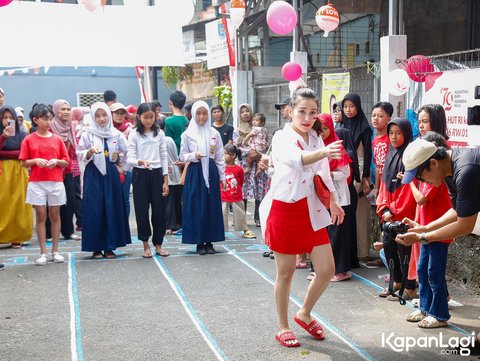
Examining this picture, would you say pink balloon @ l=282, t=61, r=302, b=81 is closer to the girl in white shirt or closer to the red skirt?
the girl in white shirt

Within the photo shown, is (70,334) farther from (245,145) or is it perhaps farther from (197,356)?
(245,145)

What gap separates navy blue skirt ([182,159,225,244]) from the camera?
7.65 meters

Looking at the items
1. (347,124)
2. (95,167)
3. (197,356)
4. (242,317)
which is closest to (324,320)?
(242,317)

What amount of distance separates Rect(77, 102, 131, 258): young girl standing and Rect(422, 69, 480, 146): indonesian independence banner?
148 inches

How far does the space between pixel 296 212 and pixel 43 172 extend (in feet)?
12.5

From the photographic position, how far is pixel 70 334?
4.80m

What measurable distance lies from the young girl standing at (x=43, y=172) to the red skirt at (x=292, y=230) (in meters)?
3.57

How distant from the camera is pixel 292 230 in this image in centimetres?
446

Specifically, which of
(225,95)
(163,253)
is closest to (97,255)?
(163,253)

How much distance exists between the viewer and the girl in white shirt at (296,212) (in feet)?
14.6

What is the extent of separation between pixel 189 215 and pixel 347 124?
7.50ft

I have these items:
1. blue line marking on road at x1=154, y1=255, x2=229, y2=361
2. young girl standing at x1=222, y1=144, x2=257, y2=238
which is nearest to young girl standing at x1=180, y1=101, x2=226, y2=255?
blue line marking on road at x1=154, y1=255, x2=229, y2=361

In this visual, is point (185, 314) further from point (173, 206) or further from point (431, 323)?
point (173, 206)

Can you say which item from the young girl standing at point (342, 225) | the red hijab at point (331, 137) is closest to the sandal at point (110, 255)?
the young girl standing at point (342, 225)
